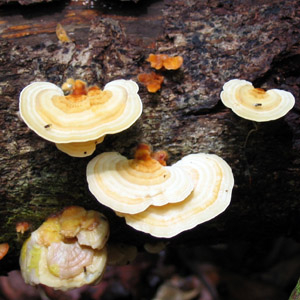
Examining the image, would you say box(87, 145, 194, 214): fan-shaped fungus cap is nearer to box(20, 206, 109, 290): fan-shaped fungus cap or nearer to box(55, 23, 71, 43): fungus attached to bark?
box(20, 206, 109, 290): fan-shaped fungus cap

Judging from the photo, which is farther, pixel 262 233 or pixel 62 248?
pixel 262 233

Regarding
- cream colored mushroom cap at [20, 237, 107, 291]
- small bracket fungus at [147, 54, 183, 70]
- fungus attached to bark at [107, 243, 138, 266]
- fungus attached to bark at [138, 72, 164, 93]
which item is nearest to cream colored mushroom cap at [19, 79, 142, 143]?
fungus attached to bark at [138, 72, 164, 93]

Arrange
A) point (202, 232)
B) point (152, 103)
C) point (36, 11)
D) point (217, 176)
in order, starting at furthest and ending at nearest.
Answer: point (202, 232) < point (36, 11) < point (152, 103) < point (217, 176)

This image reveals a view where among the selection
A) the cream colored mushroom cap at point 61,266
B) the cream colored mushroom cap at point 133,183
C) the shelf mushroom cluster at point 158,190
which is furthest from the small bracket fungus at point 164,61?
the cream colored mushroom cap at point 61,266

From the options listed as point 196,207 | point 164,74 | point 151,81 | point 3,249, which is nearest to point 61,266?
point 3,249

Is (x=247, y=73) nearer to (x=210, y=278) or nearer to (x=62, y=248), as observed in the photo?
(x=62, y=248)

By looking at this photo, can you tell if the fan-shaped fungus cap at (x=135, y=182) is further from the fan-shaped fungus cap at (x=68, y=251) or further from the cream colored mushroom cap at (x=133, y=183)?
the fan-shaped fungus cap at (x=68, y=251)

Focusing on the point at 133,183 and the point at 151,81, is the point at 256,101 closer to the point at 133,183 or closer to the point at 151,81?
the point at 151,81

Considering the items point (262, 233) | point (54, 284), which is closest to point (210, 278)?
point (262, 233)
